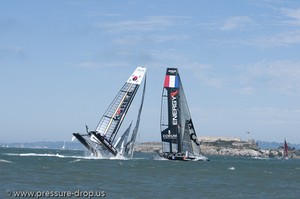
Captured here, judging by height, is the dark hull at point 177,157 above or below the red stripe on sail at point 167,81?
below

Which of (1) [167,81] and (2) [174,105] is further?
(1) [167,81]

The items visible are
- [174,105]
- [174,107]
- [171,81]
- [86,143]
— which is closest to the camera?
[86,143]

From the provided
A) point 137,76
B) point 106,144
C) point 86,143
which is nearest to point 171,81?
point 137,76

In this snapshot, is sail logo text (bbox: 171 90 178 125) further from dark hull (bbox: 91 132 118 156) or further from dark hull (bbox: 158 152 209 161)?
dark hull (bbox: 91 132 118 156)

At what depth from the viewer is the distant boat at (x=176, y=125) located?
107m

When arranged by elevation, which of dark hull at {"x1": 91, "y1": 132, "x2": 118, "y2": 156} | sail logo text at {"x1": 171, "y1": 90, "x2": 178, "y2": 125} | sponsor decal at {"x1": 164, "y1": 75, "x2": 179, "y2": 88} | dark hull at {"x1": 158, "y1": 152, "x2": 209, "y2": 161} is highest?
sponsor decal at {"x1": 164, "y1": 75, "x2": 179, "y2": 88}

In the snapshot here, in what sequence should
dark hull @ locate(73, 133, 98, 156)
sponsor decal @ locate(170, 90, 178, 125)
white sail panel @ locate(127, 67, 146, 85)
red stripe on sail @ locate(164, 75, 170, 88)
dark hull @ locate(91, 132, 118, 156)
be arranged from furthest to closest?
red stripe on sail @ locate(164, 75, 170, 88)
sponsor decal @ locate(170, 90, 178, 125)
white sail panel @ locate(127, 67, 146, 85)
dark hull @ locate(73, 133, 98, 156)
dark hull @ locate(91, 132, 118, 156)

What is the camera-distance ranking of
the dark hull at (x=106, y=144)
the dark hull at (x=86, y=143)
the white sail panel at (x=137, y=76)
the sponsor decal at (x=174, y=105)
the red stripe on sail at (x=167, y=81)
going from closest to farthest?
1. the dark hull at (x=106, y=144)
2. the dark hull at (x=86, y=143)
3. the white sail panel at (x=137, y=76)
4. the sponsor decal at (x=174, y=105)
5. the red stripe on sail at (x=167, y=81)

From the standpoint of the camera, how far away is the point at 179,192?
4731 centimetres

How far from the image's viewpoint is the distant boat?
351 ft

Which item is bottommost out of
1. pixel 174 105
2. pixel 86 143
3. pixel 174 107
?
pixel 86 143

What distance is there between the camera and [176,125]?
107m

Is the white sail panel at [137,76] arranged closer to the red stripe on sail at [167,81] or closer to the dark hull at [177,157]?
the red stripe on sail at [167,81]

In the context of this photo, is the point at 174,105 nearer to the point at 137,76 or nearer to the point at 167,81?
the point at 167,81
